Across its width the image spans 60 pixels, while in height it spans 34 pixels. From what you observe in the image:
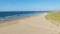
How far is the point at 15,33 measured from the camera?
358 inches

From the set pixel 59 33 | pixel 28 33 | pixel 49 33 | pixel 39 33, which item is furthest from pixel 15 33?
pixel 59 33

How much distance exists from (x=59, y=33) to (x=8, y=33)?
12.1 ft

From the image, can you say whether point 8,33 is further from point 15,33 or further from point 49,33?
point 49,33

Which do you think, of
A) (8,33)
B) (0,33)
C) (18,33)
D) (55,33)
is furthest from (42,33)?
(0,33)

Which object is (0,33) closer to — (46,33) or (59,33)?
(46,33)

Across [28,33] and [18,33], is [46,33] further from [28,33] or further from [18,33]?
[18,33]

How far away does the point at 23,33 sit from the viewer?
915cm

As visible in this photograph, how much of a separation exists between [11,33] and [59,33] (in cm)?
346

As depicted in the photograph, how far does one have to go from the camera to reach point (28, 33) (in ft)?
30.1

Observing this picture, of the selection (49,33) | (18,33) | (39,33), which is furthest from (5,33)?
(49,33)

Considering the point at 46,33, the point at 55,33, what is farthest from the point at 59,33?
the point at 46,33

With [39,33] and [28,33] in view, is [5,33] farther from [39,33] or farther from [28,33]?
[39,33]

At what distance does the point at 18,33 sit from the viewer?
909 centimetres

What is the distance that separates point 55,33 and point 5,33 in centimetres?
360
